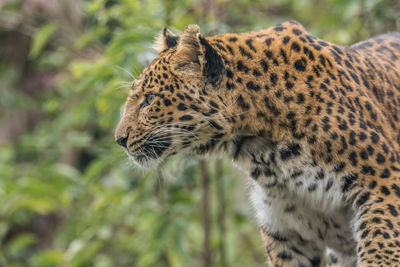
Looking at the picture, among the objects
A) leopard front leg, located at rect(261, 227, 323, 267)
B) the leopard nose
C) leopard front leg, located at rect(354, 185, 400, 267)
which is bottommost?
leopard front leg, located at rect(261, 227, 323, 267)

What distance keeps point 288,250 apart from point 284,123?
1.19m

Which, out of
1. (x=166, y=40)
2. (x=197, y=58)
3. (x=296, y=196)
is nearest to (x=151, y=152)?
(x=197, y=58)

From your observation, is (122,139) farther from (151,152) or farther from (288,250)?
(288,250)

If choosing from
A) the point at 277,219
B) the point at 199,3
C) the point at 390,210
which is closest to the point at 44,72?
the point at 199,3

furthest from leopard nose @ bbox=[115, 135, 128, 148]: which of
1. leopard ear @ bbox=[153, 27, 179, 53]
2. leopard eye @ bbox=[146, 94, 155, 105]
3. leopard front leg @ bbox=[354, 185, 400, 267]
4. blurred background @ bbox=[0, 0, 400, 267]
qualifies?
leopard front leg @ bbox=[354, 185, 400, 267]

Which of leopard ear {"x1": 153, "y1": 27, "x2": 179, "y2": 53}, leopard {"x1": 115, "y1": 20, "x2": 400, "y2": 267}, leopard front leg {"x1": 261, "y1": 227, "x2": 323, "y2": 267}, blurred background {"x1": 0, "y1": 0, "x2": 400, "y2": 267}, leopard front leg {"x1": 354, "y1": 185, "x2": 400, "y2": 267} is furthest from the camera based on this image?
blurred background {"x1": 0, "y1": 0, "x2": 400, "y2": 267}

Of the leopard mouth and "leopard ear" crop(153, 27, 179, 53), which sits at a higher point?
"leopard ear" crop(153, 27, 179, 53)

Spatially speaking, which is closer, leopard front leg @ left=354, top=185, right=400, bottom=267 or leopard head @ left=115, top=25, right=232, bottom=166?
leopard front leg @ left=354, top=185, right=400, bottom=267

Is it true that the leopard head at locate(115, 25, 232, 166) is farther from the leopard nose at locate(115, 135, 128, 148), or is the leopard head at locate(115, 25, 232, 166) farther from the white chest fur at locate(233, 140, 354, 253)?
the white chest fur at locate(233, 140, 354, 253)

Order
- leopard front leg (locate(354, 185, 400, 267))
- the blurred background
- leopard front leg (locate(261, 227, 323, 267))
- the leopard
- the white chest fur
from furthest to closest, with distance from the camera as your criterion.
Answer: the blurred background < leopard front leg (locate(261, 227, 323, 267)) < the white chest fur < the leopard < leopard front leg (locate(354, 185, 400, 267))

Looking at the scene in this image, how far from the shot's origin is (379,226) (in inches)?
154

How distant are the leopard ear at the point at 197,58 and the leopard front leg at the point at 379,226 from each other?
3.99ft

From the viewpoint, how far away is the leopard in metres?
4.01

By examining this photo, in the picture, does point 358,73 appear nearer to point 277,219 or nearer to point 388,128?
point 388,128
